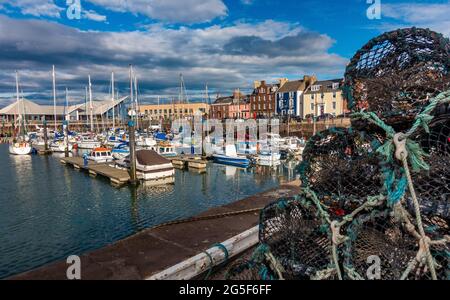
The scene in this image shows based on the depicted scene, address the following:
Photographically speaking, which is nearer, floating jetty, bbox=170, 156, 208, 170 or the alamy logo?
the alamy logo

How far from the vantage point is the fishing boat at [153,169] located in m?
20.4

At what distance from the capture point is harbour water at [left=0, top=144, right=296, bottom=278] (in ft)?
35.1

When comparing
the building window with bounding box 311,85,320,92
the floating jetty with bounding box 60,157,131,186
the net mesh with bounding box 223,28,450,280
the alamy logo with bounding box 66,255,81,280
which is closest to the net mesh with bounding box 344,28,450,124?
the net mesh with bounding box 223,28,450,280

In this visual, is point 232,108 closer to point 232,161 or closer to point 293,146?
point 293,146

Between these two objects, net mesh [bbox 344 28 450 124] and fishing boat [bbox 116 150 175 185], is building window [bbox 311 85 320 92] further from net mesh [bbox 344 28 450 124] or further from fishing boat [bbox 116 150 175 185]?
net mesh [bbox 344 28 450 124]

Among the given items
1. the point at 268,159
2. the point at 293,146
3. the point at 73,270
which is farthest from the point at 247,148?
the point at 73,270

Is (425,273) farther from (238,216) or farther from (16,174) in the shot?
(16,174)

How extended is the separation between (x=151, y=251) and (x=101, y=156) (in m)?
25.1

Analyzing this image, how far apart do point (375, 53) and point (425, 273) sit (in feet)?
8.42

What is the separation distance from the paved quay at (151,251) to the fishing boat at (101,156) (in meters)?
23.1

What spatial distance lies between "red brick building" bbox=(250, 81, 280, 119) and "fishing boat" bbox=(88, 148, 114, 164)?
40503 mm

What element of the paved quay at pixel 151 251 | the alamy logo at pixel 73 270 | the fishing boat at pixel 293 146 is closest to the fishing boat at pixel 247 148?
the fishing boat at pixel 293 146

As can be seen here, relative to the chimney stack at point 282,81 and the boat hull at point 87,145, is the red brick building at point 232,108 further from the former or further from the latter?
the boat hull at point 87,145
